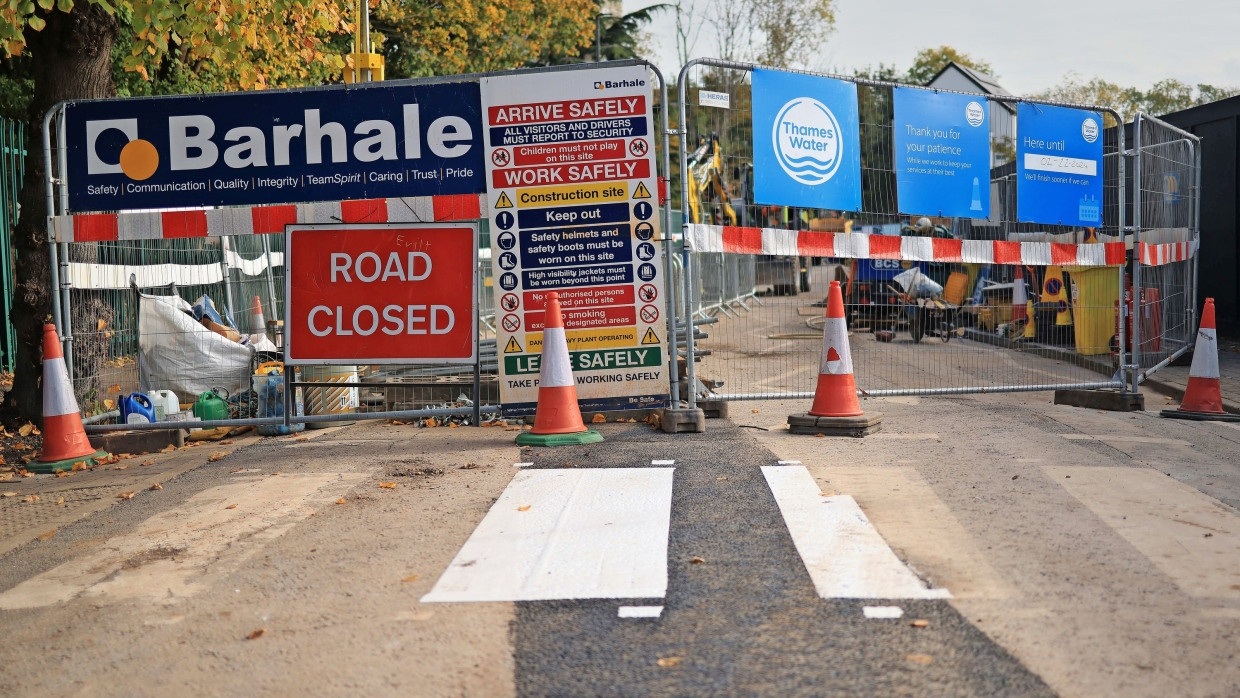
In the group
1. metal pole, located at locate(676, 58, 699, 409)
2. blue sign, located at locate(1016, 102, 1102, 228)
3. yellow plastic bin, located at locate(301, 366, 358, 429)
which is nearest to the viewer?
metal pole, located at locate(676, 58, 699, 409)

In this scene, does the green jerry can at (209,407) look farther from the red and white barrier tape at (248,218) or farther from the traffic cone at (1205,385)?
the traffic cone at (1205,385)

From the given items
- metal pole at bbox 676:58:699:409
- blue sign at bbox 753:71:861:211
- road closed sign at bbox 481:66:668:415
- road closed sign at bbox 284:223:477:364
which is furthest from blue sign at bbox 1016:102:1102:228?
road closed sign at bbox 284:223:477:364

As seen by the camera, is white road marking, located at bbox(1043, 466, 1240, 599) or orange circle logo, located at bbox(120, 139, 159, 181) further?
orange circle logo, located at bbox(120, 139, 159, 181)

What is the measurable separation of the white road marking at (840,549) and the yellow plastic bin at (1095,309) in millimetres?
6889

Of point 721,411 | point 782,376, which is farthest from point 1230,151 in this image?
point 721,411

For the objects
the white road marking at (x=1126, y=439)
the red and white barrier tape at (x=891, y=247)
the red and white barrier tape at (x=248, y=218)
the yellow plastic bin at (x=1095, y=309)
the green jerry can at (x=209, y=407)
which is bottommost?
the white road marking at (x=1126, y=439)

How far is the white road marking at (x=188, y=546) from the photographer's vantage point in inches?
185

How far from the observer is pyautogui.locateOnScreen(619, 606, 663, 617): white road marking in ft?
13.4

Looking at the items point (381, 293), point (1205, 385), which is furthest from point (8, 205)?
point (1205, 385)

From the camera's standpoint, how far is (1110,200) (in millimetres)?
12305

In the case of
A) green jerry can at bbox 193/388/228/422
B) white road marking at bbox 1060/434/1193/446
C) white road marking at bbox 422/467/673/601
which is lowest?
white road marking at bbox 1060/434/1193/446

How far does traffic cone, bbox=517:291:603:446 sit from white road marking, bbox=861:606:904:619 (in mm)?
3785

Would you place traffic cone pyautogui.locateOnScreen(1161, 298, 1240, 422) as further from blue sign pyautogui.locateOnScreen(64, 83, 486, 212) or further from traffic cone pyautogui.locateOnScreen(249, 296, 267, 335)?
traffic cone pyautogui.locateOnScreen(249, 296, 267, 335)

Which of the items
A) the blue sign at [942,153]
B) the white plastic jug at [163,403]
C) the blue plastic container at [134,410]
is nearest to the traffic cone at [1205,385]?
the blue sign at [942,153]
